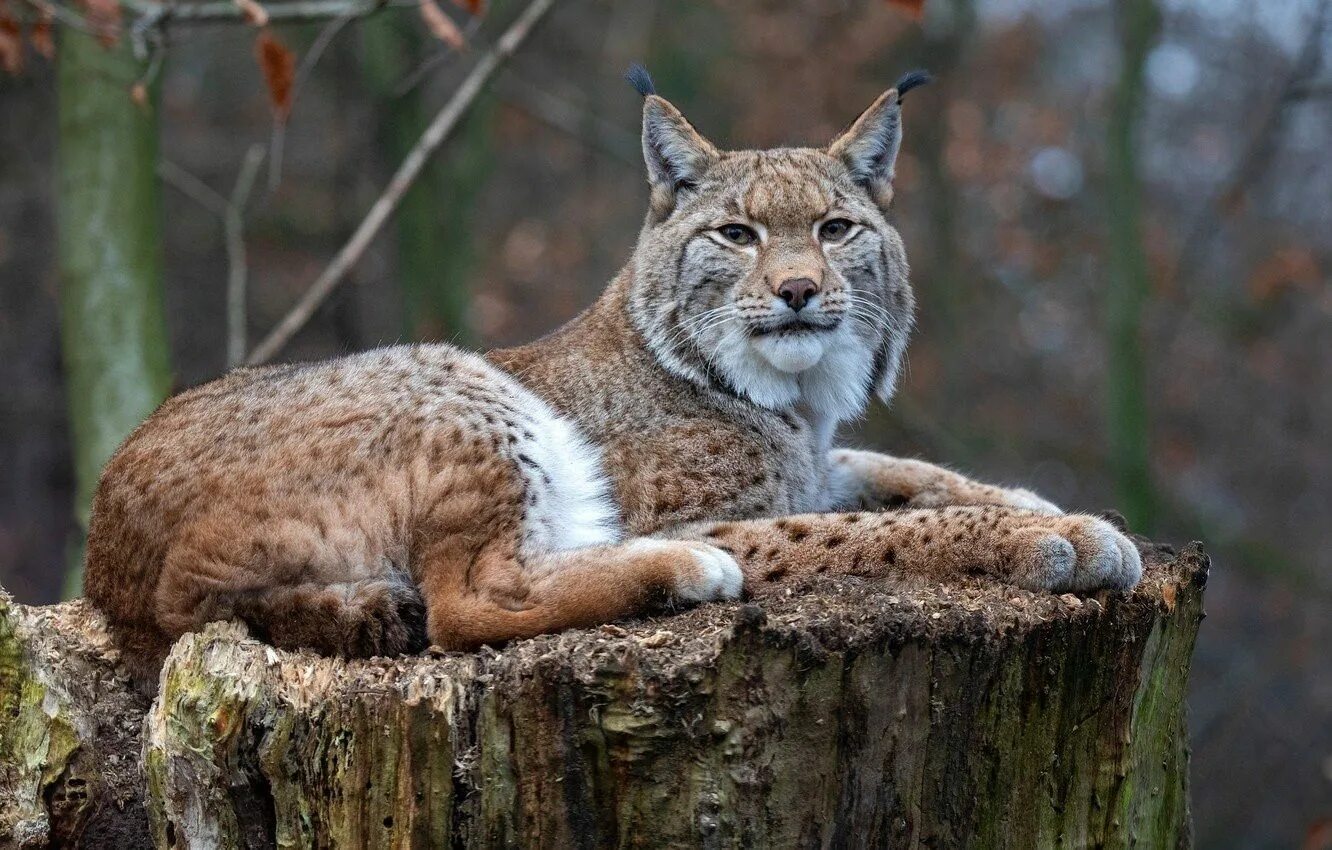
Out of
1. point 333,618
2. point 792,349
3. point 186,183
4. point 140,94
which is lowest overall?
point 333,618

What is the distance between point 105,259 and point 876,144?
3463mm

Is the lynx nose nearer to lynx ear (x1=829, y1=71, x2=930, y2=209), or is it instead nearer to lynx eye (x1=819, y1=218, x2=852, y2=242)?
lynx eye (x1=819, y1=218, x2=852, y2=242)

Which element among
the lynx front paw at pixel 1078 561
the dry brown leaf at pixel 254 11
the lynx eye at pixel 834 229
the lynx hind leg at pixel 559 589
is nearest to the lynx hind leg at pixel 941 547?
the lynx front paw at pixel 1078 561

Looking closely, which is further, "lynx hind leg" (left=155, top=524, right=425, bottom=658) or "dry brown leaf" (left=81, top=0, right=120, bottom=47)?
"dry brown leaf" (left=81, top=0, right=120, bottom=47)

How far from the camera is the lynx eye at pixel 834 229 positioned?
17.5 feet

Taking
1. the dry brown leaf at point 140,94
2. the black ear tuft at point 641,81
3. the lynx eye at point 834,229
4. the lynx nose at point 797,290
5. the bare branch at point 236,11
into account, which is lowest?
the lynx nose at point 797,290

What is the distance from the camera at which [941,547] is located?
4.39 m

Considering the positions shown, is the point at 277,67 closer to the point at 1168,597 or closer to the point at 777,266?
the point at 777,266

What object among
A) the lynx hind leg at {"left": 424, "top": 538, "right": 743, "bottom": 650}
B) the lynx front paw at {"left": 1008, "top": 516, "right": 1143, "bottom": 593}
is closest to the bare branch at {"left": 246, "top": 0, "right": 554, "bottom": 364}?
the lynx hind leg at {"left": 424, "top": 538, "right": 743, "bottom": 650}

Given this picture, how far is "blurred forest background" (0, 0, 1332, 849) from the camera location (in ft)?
40.6

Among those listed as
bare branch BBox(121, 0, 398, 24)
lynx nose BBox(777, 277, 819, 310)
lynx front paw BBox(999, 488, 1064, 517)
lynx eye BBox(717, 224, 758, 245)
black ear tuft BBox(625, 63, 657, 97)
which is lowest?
lynx front paw BBox(999, 488, 1064, 517)

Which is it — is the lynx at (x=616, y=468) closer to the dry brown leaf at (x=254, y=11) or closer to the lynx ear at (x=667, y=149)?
the lynx ear at (x=667, y=149)

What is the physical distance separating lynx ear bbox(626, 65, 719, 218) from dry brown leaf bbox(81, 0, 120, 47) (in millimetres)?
2292

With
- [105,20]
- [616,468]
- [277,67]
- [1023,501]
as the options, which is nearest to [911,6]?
[1023,501]
